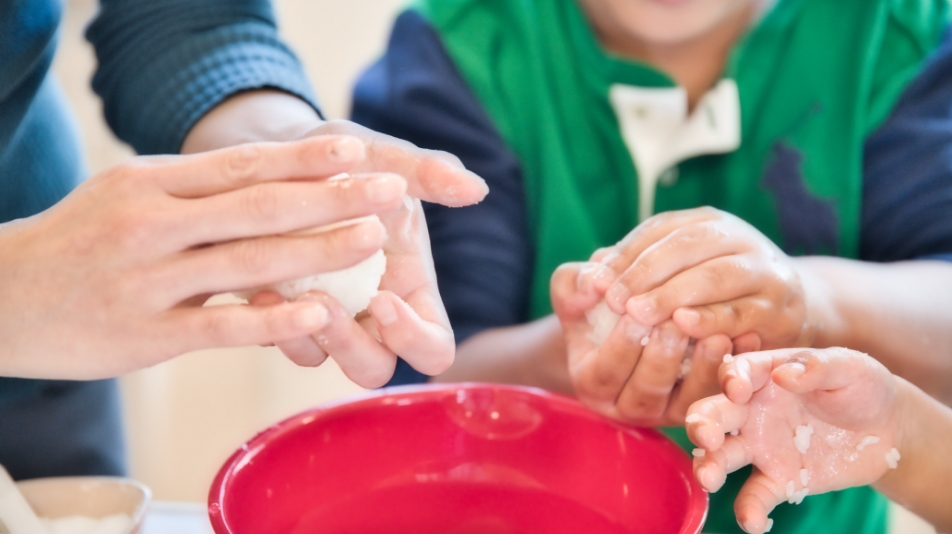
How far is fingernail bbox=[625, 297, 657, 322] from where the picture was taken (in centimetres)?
42

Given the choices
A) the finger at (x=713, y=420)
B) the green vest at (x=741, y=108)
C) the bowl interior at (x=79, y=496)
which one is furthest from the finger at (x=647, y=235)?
the bowl interior at (x=79, y=496)

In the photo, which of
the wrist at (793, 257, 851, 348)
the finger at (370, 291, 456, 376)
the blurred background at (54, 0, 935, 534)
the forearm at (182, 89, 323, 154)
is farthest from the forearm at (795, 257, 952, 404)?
the blurred background at (54, 0, 935, 534)

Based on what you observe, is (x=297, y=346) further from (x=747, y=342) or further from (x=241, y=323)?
(x=747, y=342)

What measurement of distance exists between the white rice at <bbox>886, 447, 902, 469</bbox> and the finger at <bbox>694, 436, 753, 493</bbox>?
0.09 meters

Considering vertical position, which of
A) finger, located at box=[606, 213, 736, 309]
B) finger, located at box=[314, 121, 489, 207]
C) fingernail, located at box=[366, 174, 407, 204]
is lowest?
finger, located at box=[606, 213, 736, 309]

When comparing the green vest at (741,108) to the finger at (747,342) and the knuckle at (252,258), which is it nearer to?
the finger at (747,342)

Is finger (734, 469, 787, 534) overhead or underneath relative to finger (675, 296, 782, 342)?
underneath

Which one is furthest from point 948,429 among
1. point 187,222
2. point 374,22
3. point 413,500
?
point 374,22

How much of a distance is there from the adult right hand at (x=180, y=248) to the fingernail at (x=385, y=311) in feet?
0.13

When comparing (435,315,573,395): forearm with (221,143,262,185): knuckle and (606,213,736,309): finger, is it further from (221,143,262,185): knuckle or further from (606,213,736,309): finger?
(221,143,262,185): knuckle

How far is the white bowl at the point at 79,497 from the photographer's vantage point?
439mm

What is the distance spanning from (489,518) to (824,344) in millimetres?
239

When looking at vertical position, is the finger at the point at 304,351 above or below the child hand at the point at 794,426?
above

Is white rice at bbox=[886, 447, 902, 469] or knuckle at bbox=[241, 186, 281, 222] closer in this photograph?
knuckle at bbox=[241, 186, 281, 222]
